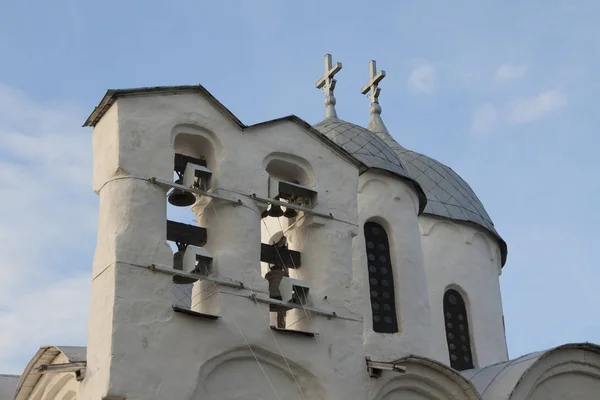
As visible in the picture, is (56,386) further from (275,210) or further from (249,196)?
(275,210)

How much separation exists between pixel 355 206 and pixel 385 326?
2.52 meters

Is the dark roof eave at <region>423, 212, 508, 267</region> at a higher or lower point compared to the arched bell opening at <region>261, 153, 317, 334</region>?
Result: higher

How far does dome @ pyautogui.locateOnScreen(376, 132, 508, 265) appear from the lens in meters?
21.1

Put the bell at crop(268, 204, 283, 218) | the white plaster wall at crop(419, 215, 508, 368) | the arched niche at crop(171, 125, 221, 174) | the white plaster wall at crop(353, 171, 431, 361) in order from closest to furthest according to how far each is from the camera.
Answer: the arched niche at crop(171, 125, 221, 174) → the bell at crop(268, 204, 283, 218) → the white plaster wall at crop(353, 171, 431, 361) → the white plaster wall at crop(419, 215, 508, 368)

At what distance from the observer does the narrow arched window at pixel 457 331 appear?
19406 millimetres

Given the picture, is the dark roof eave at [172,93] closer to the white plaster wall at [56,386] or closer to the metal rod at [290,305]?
the metal rod at [290,305]

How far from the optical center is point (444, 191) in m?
21.6

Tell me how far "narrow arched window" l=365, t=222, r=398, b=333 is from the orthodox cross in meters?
5.51

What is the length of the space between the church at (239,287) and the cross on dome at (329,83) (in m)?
4.06

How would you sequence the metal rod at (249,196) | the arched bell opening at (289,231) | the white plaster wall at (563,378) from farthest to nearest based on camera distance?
the white plaster wall at (563,378) → the arched bell opening at (289,231) → the metal rod at (249,196)

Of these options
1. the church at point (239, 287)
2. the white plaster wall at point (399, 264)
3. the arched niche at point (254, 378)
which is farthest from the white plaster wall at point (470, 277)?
the arched niche at point (254, 378)

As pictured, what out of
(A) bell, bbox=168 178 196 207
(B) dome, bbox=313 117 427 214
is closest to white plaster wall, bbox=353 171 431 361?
(B) dome, bbox=313 117 427 214

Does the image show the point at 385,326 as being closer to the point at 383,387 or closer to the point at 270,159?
the point at 383,387

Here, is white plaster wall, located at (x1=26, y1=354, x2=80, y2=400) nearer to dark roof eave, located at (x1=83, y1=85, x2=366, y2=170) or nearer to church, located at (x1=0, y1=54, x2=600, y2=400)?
church, located at (x1=0, y1=54, x2=600, y2=400)
